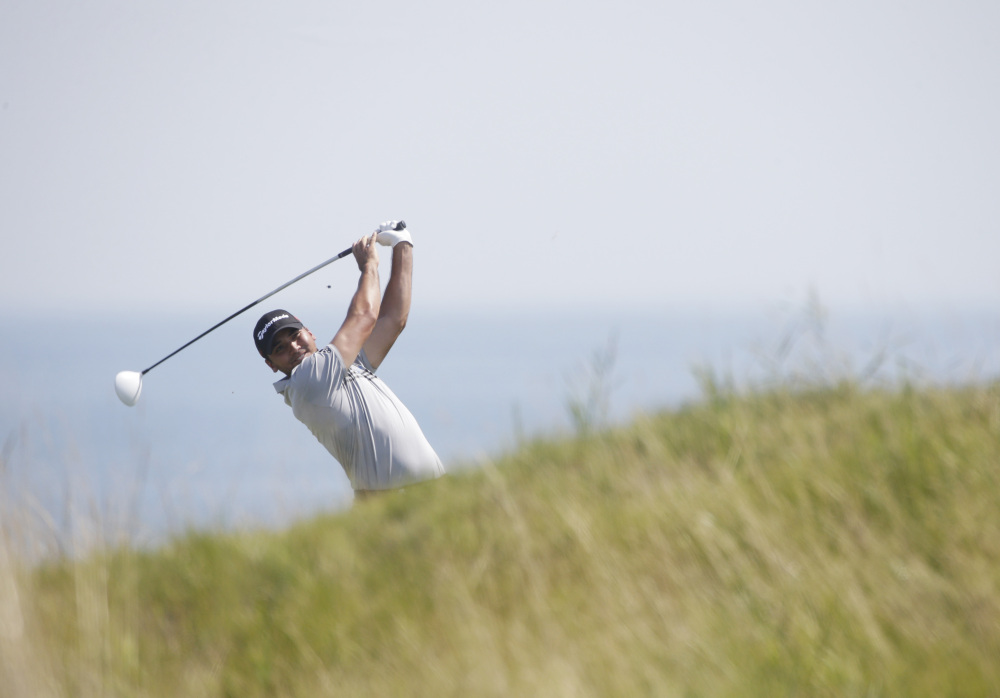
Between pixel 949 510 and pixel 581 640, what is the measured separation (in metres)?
1.41

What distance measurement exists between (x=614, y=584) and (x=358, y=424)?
2952 millimetres

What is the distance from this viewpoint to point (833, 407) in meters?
3.94

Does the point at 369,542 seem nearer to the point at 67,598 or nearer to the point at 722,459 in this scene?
the point at 67,598

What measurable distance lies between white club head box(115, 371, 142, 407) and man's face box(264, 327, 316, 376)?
116 cm

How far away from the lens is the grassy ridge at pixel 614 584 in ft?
8.04

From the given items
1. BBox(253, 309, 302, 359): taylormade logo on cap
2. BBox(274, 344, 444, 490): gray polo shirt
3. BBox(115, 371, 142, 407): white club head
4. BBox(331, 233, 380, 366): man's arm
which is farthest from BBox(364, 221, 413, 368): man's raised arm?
BBox(115, 371, 142, 407): white club head

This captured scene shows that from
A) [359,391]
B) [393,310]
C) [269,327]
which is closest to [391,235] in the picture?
[393,310]

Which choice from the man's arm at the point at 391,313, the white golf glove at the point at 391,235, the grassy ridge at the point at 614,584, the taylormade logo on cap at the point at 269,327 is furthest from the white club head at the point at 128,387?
the grassy ridge at the point at 614,584

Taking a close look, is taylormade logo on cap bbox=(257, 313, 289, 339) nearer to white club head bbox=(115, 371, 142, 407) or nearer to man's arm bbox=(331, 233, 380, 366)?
man's arm bbox=(331, 233, 380, 366)

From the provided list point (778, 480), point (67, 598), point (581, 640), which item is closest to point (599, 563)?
point (581, 640)

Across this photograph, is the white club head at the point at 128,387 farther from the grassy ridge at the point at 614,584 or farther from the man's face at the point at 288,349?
the grassy ridge at the point at 614,584

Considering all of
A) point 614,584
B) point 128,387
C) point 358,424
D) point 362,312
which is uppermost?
point 362,312

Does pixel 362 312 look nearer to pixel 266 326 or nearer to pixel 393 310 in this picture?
pixel 393 310

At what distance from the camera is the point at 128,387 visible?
6.44 meters
